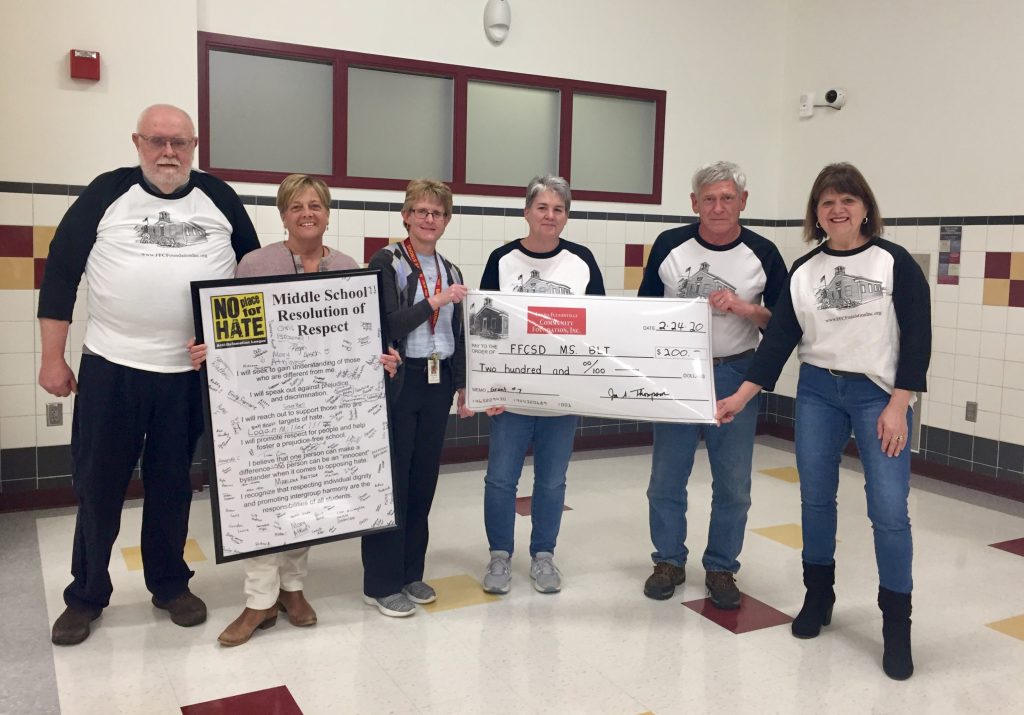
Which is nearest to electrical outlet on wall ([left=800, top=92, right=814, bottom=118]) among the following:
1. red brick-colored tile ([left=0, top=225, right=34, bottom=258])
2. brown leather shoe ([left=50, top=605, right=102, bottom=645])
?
red brick-colored tile ([left=0, top=225, right=34, bottom=258])

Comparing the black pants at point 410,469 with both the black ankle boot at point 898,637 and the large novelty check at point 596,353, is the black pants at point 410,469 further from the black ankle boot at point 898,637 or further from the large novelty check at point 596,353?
the black ankle boot at point 898,637

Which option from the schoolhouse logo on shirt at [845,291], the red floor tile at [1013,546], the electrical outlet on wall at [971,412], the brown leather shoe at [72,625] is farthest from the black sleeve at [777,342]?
the electrical outlet on wall at [971,412]

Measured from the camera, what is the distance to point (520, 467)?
3.05 m

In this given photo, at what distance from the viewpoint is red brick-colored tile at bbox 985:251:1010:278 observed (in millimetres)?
4469

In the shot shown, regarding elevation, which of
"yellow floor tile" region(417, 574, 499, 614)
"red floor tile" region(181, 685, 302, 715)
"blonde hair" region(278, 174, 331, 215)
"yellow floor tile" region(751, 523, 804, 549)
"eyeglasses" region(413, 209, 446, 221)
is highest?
"blonde hair" region(278, 174, 331, 215)

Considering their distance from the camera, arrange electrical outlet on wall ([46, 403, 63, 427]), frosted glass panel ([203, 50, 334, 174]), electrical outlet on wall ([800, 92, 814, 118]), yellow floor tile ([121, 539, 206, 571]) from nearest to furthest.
Answer: yellow floor tile ([121, 539, 206, 571]), electrical outlet on wall ([46, 403, 63, 427]), frosted glass panel ([203, 50, 334, 174]), electrical outlet on wall ([800, 92, 814, 118])

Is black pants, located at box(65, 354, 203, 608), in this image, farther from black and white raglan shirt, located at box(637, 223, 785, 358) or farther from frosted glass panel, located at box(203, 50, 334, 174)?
frosted glass panel, located at box(203, 50, 334, 174)

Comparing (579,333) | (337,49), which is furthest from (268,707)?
(337,49)

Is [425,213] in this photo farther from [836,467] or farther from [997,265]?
[997,265]

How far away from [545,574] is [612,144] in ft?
10.4

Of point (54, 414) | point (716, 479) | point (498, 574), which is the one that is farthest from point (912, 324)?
point (54, 414)

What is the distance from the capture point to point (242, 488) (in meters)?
2.55

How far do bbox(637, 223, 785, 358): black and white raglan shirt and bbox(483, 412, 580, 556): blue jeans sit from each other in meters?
0.58

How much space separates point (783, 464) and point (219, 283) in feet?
12.2
